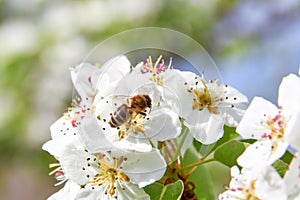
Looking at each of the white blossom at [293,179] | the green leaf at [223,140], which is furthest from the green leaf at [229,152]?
the white blossom at [293,179]

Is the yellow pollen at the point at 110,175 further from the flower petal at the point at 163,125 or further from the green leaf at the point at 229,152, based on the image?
the green leaf at the point at 229,152

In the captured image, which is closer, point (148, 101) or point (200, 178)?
point (148, 101)

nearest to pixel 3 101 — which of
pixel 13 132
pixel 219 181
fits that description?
pixel 13 132

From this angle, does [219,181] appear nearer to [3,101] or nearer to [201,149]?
[201,149]

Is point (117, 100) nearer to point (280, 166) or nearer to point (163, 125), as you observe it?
point (163, 125)

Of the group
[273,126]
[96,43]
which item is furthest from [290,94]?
[96,43]

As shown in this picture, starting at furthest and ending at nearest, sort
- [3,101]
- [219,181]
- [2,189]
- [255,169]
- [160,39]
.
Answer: [2,189]
[3,101]
[160,39]
[219,181]
[255,169]
